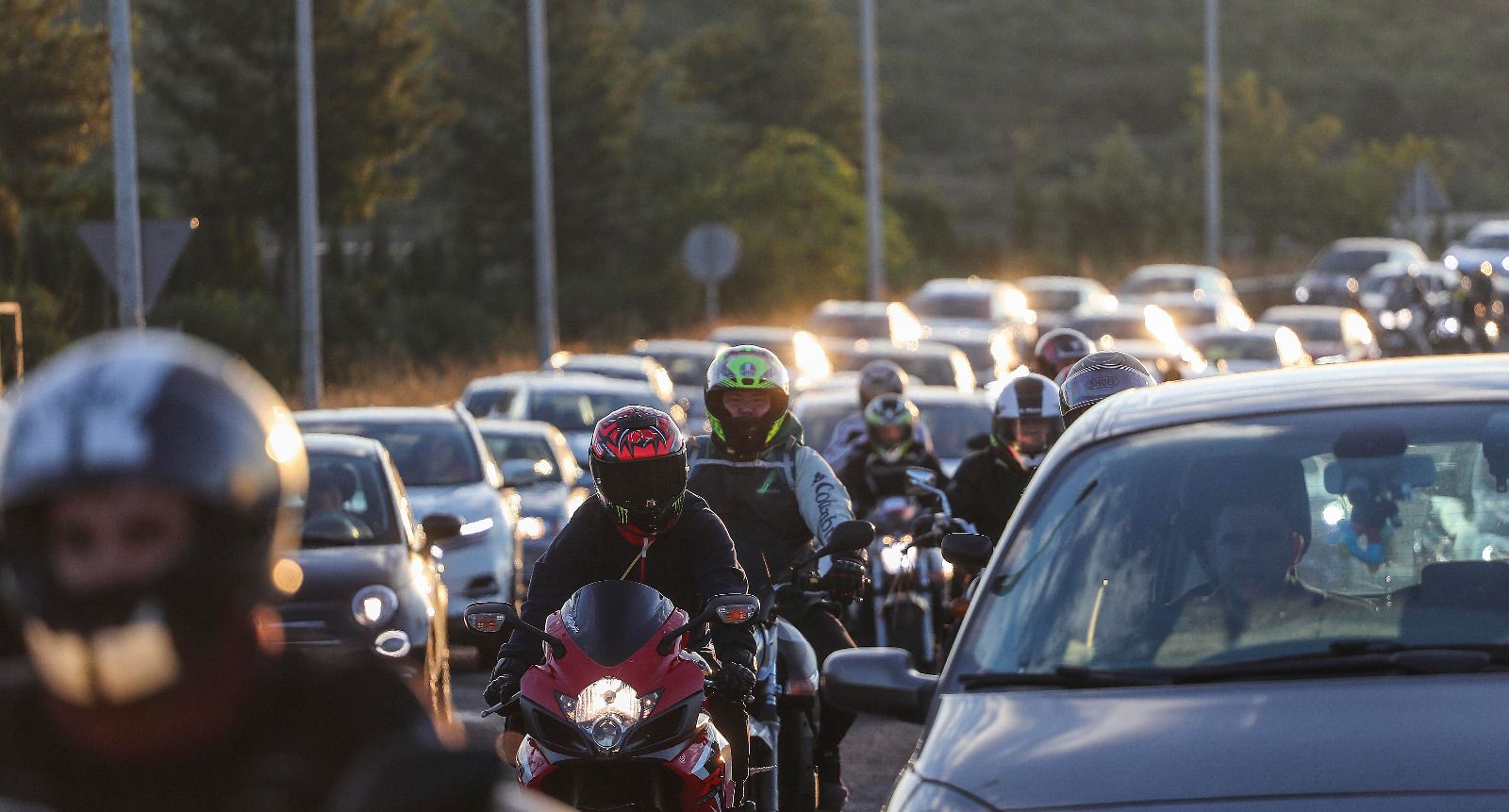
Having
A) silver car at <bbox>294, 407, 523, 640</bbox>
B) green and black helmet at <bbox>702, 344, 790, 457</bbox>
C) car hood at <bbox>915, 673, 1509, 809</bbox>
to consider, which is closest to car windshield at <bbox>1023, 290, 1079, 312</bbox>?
silver car at <bbox>294, 407, 523, 640</bbox>

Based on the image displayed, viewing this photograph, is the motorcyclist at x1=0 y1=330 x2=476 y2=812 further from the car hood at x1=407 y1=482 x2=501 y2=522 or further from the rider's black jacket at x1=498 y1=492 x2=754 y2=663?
the car hood at x1=407 y1=482 x2=501 y2=522

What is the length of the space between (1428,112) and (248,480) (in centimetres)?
13627

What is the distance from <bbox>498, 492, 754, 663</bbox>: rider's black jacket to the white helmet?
3693 mm

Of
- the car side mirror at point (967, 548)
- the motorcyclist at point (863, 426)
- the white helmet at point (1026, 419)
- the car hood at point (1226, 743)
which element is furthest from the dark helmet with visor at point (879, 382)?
the car hood at point (1226, 743)

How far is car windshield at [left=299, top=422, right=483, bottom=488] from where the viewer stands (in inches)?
675

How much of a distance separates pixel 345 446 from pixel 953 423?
8009mm

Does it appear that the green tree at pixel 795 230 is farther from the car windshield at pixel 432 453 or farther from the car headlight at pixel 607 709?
the car headlight at pixel 607 709

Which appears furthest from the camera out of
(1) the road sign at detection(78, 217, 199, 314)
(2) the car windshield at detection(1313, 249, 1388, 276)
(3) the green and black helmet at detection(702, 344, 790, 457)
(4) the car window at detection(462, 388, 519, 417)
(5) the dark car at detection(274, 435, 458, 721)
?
(2) the car windshield at detection(1313, 249, 1388, 276)

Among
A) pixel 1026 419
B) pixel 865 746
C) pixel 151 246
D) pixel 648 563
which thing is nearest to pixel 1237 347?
pixel 151 246

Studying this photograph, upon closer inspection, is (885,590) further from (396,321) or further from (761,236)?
(761,236)

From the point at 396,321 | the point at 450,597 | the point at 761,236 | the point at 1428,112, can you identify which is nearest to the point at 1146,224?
the point at 761,236

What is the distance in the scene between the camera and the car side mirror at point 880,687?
5184mm

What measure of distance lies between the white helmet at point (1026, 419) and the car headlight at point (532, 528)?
27.3ft

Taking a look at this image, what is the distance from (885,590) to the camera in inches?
567
